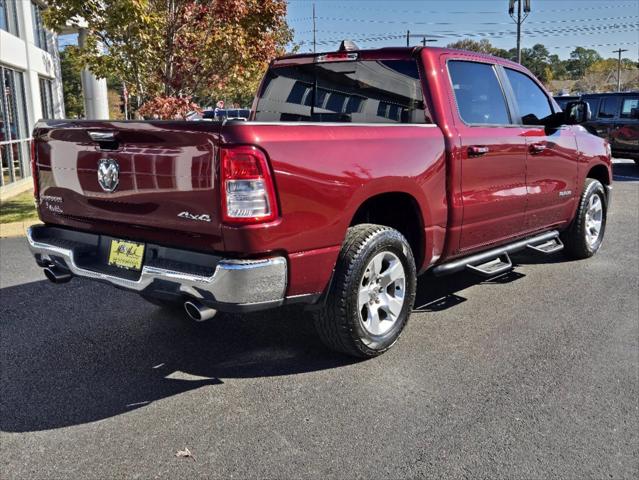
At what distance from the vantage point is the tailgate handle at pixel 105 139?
3539mm

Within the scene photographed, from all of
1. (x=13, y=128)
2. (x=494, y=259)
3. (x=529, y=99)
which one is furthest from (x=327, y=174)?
(x=13, y=128)

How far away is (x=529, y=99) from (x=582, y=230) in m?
1.69

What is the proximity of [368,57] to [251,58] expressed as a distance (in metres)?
5.03

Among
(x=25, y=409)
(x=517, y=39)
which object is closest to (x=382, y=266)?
(x=25, y=409)

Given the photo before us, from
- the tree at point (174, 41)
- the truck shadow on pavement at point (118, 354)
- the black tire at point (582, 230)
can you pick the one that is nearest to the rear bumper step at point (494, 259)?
the black tire at point (582, 230)

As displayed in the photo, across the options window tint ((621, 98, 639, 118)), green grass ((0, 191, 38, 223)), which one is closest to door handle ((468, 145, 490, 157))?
green grass ((0, 191, 38, 223))

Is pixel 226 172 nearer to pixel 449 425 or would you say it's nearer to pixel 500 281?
pixel 449 425

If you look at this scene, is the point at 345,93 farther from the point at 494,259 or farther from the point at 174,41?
the point at 174,41

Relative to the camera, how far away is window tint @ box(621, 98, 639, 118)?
50.4 feet

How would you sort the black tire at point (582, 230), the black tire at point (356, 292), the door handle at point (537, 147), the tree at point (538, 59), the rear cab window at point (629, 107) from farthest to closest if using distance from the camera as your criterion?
the tree at point (538, 59)
the rear cab window at point (629, 107)
the black tire at point (582, 230)
the door handle at point (537, 147)
the black tire at point (356, 292)

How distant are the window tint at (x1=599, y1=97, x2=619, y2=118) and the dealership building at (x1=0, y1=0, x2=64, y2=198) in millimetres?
13917

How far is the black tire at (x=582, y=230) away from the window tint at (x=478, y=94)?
1782 mm

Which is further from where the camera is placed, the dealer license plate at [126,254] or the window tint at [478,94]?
the window tint at [478,94]

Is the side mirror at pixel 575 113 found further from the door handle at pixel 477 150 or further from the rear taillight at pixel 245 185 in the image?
the rear taillight at pixel 245 185
